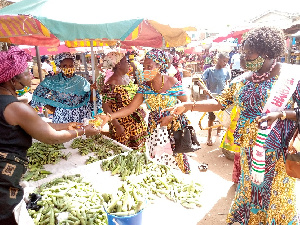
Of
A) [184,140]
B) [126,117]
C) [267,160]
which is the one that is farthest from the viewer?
[126,117]

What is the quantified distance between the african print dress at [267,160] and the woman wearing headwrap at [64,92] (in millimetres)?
2944

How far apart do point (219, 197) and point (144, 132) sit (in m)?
1.92

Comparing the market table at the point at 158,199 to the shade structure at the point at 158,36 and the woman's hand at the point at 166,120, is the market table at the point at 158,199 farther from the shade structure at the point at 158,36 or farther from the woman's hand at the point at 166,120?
the shade structure at the point at 158,36

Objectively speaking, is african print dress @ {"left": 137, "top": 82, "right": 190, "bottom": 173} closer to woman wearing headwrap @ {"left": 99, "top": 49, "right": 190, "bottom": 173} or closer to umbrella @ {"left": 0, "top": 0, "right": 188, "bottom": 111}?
woman wearing headwrap @ {"left": 99, "top": 49, "right": 190, "bottom": 173}

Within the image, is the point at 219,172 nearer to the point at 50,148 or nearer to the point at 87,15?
the point at 50,148

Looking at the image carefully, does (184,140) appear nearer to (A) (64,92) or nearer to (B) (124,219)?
(B) (124,219)

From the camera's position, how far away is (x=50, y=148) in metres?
3.93

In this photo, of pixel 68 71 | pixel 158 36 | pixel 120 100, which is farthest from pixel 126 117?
pixel 158 36

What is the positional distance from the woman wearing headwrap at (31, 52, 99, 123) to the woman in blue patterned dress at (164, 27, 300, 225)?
118 inches

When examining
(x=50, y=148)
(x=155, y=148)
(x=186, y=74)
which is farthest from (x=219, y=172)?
(x=186, y=74)

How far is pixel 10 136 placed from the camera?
6.40 ft

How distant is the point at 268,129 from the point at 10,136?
89.3 inches

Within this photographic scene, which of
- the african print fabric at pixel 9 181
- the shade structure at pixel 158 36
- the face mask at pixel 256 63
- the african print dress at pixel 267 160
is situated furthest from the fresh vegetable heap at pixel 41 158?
the face mask at pixel 256 63

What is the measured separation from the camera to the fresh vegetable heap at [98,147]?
3822 mm
